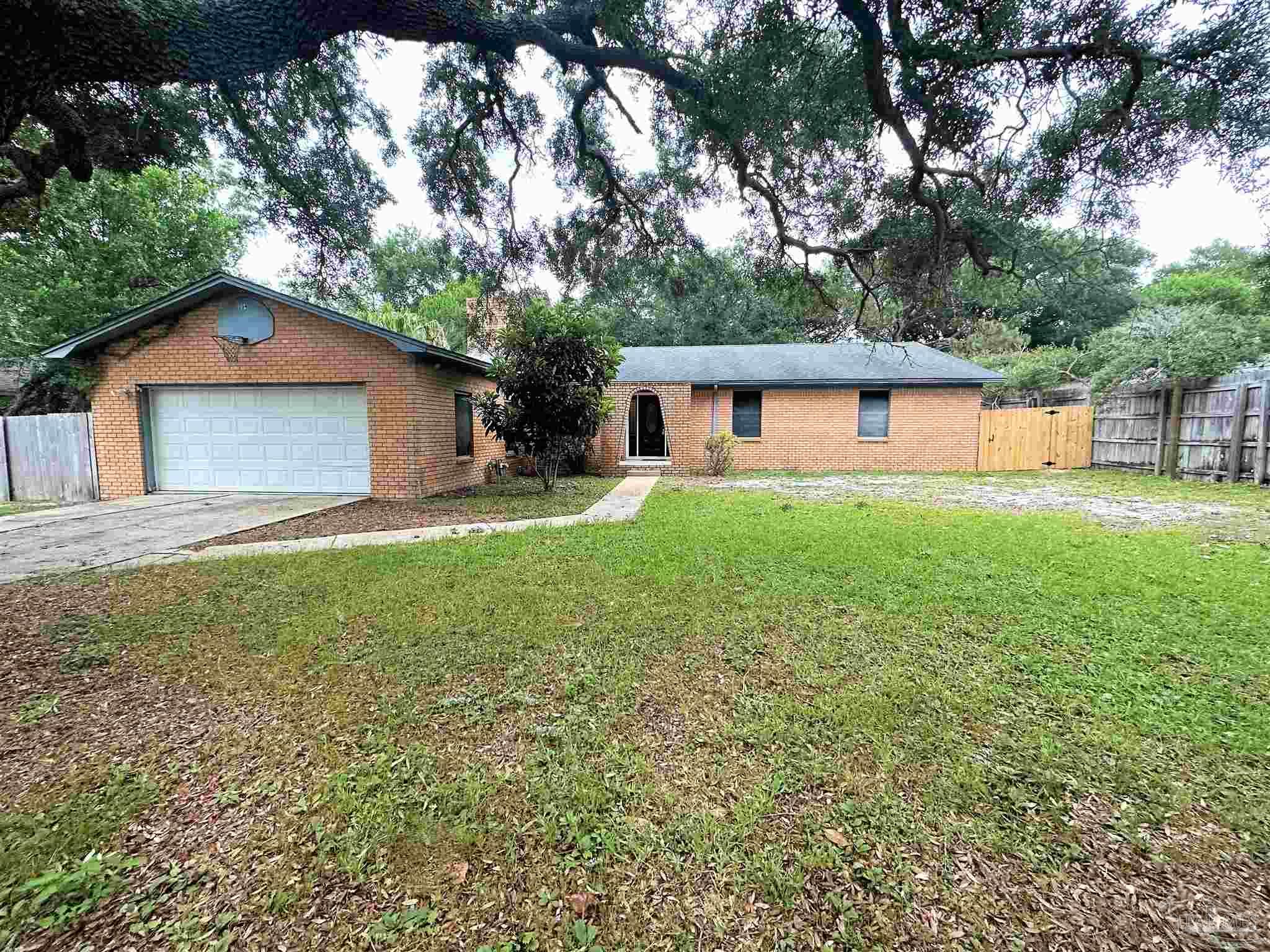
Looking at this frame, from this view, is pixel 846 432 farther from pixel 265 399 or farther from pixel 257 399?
pixel 257 399

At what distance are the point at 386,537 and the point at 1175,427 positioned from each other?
49.5 ft

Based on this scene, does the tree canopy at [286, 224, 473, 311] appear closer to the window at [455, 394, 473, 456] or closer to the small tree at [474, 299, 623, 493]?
the small tree at [474, 299, 623, 493]

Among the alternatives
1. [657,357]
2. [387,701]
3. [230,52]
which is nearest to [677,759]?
[387,701]

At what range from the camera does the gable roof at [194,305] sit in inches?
346

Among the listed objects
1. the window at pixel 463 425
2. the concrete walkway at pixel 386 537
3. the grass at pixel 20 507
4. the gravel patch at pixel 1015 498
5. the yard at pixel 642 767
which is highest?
the window at pixel 463 425

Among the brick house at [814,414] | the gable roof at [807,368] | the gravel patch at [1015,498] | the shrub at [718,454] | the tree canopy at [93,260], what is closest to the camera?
the gravel patch at [1015,498]

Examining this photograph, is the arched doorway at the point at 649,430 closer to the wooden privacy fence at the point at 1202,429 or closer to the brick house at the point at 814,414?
the brick house at the point at 814,414

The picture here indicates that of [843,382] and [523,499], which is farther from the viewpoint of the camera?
[843,382]

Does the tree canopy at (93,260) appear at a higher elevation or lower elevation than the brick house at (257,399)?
higher

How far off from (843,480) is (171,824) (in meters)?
12.4

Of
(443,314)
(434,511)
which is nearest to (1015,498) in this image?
(434,511)

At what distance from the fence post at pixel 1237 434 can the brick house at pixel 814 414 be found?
16.5 feet

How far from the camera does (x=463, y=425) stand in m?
11.4

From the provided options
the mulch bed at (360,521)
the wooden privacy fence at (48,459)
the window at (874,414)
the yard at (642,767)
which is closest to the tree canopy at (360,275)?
the mulch bed at (360,521)
